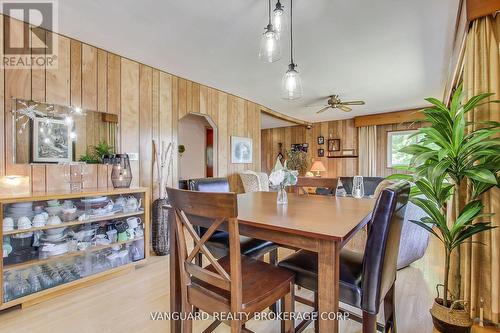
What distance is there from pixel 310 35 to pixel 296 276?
2.32m

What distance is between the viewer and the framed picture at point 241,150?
15.6ft

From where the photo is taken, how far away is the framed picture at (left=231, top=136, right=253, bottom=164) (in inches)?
187

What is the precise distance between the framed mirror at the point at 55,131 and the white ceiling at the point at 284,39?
82 centimetres

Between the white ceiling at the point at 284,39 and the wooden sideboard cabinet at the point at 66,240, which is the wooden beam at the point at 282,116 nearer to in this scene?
the white ceiling at the point at 284,39

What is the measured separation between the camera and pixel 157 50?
9.38ft

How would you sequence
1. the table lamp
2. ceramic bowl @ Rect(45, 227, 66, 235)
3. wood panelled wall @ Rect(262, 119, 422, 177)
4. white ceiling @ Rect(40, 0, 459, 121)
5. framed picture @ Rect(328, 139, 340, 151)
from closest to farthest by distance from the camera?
white ceiling @ Rect(40, 0, 459, 121)
ceramic bowl @ Rect(45, 227, 66, 235)
wood panelled wall @ Rect(262, 119, 422, 177)
the table lamp
framed picture @ Rect(328, 139, 340, 151)

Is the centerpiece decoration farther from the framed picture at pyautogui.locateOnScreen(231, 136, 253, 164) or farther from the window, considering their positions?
the window

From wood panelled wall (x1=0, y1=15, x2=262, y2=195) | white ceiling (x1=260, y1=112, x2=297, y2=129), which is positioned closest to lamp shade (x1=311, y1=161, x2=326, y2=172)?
white ceiling (x1=260, y1=112, x2=297, y2=129)

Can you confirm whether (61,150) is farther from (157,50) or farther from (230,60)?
(230,60)

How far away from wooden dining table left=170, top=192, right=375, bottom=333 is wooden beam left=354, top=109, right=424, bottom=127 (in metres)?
5.63

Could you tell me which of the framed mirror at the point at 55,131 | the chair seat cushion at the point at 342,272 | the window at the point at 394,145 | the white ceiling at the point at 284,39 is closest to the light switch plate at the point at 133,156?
the framed mirror at the point at 55,131

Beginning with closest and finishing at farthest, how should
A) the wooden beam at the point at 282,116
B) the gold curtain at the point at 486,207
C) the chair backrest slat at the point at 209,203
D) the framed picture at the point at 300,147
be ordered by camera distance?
the chair backrest slat at the point at 209,203
the gold curtain at the point at 486,207
the wooden beam at the point at 282,116
the framed picture at the point at 300,147

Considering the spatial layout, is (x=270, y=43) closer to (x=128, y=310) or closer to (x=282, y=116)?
(x=128, y=310)

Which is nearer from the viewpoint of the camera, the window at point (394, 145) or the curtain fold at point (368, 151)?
the window at point (394, 145)
